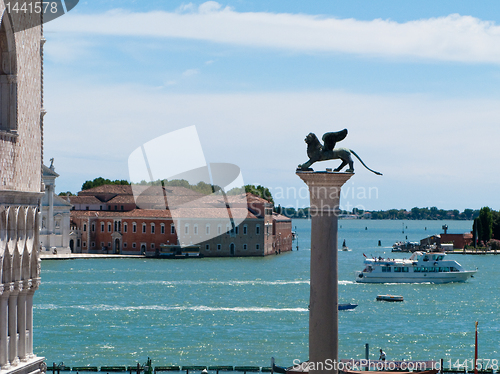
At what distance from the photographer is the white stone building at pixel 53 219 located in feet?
264

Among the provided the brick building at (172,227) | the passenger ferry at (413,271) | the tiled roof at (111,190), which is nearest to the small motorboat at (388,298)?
the passenger ferry at (413,271)

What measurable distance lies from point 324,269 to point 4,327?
16.3 ft

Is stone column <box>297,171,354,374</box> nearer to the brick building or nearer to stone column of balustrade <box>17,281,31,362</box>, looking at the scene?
stone column of balustrade <box>17,281,31,362</box>

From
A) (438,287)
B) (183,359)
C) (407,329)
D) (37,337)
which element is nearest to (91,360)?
(183,359)

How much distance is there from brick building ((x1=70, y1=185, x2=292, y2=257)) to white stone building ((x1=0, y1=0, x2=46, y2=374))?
241 ft

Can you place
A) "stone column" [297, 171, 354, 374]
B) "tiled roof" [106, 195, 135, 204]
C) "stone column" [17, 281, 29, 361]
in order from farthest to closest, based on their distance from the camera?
"tiled roof" [106, 195, 135, 204]
"stone column" [17, 281, 29, 361]
"stone column" [297, 171, 354, 374]

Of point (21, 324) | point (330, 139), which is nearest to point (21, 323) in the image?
point (21, 324)

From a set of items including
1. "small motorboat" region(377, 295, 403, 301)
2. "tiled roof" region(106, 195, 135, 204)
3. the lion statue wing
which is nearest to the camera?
the lion statue wing

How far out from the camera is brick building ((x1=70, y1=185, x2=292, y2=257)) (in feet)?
283

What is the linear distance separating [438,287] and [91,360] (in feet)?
117

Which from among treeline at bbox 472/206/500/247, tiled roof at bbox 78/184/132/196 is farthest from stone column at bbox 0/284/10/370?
treeline at bbox 472/206/500/247

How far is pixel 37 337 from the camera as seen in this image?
33562mm

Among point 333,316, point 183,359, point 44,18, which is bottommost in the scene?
point 183,359

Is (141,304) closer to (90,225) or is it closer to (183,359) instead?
(183,359)
